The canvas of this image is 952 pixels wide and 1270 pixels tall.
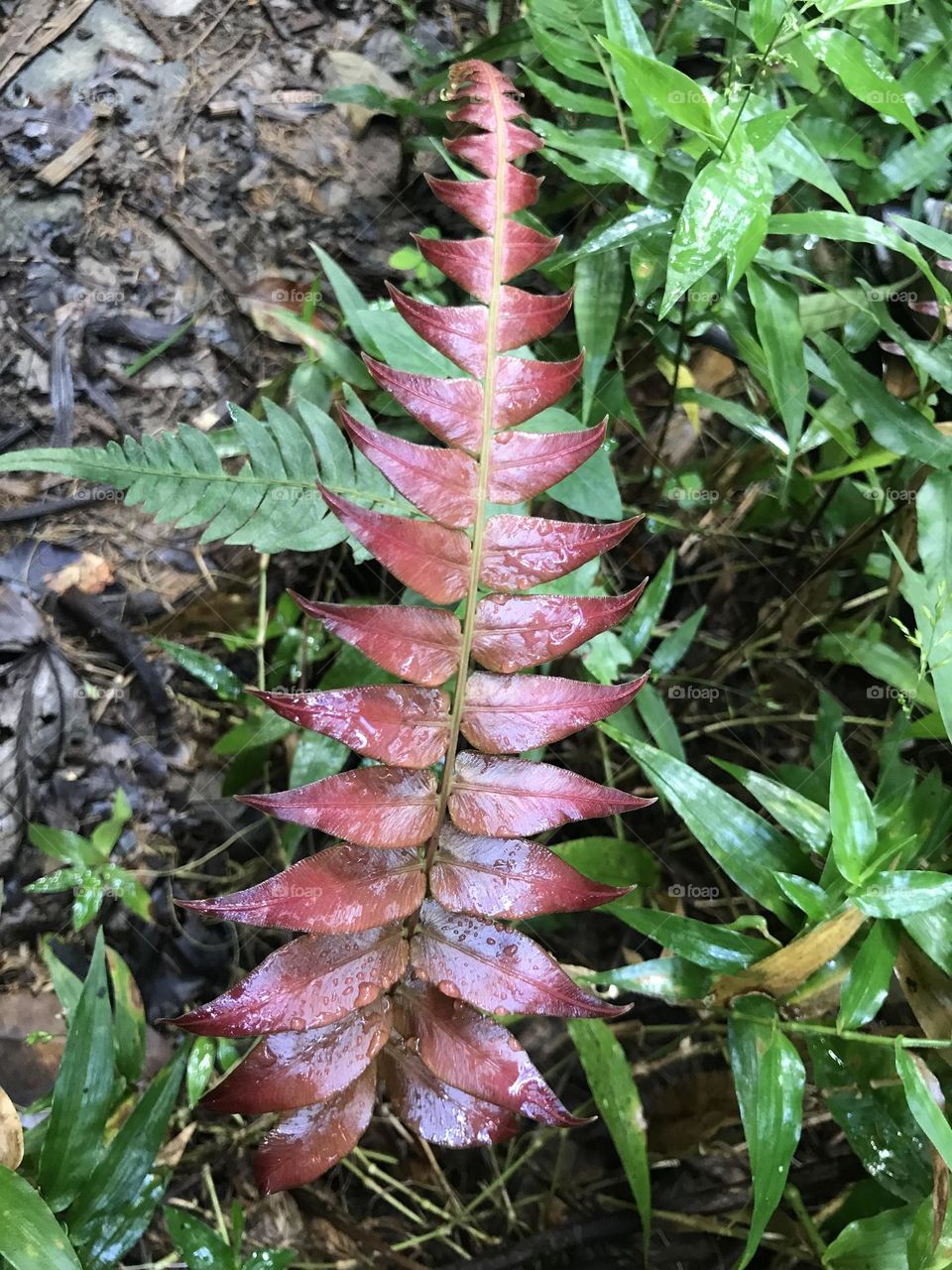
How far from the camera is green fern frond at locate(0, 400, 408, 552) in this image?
3.02ft

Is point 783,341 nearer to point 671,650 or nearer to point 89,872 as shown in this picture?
point 671,650

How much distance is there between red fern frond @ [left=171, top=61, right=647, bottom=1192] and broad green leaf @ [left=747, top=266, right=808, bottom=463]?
32 cm

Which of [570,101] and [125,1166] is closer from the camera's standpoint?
[125,1166]

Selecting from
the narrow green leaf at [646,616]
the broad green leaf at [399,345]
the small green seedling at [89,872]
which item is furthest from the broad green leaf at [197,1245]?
the broad green leaf at [399,345]

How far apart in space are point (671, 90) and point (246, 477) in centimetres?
58

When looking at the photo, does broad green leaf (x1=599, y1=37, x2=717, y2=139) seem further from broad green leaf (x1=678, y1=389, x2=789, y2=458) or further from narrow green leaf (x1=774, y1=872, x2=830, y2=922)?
narrow green leaf (x1=774, y1=872, x2=830, y2=922)

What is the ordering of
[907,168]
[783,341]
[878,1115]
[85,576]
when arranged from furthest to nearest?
[85,576] < [907,168] < [783,341] < [878,1115]

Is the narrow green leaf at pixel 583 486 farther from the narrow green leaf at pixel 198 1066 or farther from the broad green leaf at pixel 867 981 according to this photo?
the narrow green leaf at pixel 198 1066

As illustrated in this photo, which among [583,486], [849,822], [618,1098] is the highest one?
[583,486]

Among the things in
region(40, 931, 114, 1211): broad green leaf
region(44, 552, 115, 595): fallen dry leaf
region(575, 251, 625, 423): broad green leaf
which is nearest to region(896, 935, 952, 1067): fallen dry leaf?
region(575, 251, 625, 423): broad green leaf

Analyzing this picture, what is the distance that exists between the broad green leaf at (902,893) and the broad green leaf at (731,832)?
0.42 feet

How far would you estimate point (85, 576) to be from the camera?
1303 mm

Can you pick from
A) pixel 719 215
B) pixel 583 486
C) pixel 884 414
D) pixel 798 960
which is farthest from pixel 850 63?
pixel 798 960

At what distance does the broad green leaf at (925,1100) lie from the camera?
0.71 m
